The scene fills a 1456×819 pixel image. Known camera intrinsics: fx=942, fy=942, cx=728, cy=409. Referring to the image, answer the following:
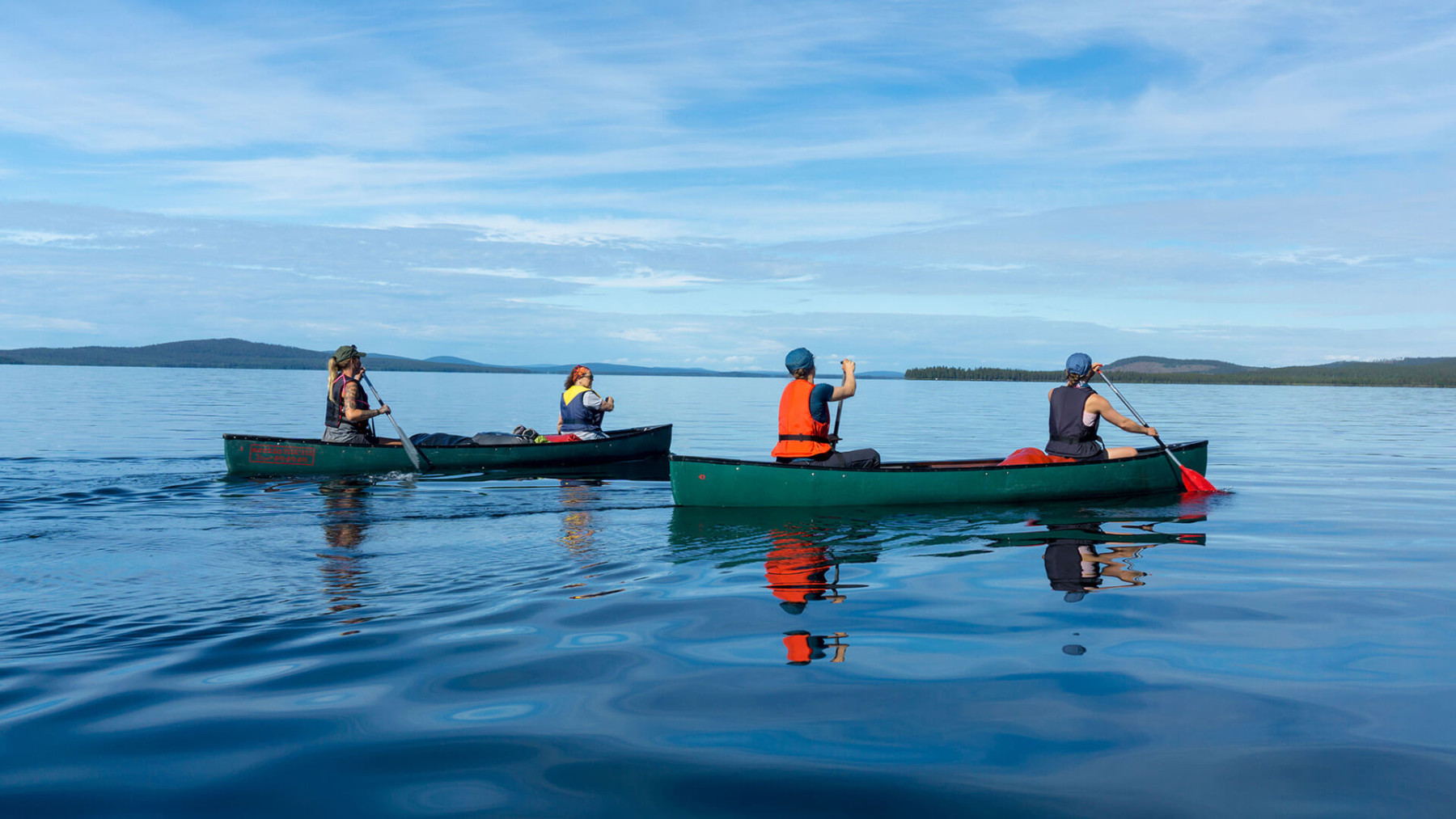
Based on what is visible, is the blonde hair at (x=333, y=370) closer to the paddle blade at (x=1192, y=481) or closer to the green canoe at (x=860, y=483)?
the green canoe at (x=860, y=483)

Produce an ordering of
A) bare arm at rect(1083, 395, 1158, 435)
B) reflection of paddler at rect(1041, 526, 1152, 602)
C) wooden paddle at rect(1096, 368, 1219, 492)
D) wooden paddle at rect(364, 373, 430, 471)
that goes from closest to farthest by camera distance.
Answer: reflection of paddler at rect(1041, 526, 1152, 602) → bare arm at rect(1083, 395, 1158, 435) → wooden paddle at rect(1096, 368, 1219, 492) → wooden paddle at rect(364, 373, 430, 471)

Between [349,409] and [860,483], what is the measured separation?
9.58 m

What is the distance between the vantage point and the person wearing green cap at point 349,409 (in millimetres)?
16438

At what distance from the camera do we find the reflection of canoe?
53.0ft

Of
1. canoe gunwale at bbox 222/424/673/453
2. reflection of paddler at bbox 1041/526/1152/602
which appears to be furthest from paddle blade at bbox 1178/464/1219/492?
canoe gunwale at bbox 222/424/673/453

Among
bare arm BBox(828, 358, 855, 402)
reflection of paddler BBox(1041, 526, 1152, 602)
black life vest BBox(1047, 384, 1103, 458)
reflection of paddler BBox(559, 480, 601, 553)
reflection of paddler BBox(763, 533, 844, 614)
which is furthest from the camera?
black life vest BBox(1047, 384, 1103, 458)

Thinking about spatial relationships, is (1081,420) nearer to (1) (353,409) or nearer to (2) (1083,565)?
(2) (1083,565)

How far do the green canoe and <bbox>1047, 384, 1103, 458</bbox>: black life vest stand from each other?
16.1 inches

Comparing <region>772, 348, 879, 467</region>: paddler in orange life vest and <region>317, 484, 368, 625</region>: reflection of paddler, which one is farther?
<region>772, 348, 879, 467</region>: paddler in orange life vest

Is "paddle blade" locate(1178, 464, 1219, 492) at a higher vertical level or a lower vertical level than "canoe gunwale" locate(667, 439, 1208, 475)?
lower

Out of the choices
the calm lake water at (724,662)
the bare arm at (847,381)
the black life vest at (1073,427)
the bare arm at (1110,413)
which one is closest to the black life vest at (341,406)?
the calm lake water at (724,662)

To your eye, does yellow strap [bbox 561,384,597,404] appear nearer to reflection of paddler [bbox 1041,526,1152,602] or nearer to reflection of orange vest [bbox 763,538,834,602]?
reflection of orange vest [bbox 763,538,834,602]

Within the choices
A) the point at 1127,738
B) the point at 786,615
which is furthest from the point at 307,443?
the point at 1127,738

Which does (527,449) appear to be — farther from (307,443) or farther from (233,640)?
(233,640)
